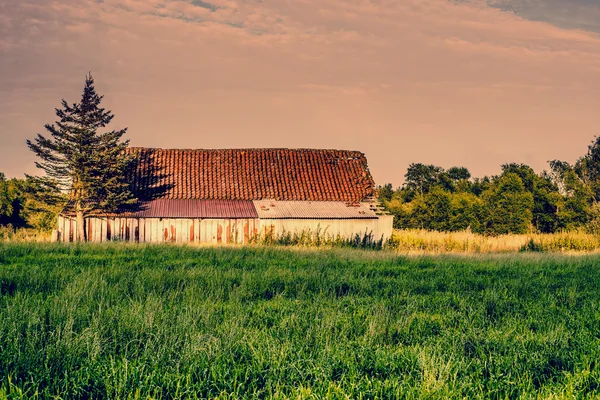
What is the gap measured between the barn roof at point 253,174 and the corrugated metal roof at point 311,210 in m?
0.63

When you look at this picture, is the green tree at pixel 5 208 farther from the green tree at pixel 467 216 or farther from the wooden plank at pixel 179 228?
the green tree at pixel 467 216

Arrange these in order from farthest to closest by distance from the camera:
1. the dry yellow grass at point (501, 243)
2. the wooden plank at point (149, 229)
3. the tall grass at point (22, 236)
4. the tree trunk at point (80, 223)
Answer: the wooden plank at point (149, 229)
the tree trunk at point (80, 223)
the dry yellow grass at point (501, 243)
the tall grass at point (22, 236)

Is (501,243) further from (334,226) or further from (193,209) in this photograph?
(193,209)

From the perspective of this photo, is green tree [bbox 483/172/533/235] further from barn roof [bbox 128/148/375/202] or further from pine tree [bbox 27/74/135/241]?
pine tree [bbox 27/74/135/241]

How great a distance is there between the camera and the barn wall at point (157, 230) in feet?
98.8

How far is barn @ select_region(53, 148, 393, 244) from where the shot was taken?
1192 inches

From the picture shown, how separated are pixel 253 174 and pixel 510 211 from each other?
2781 cm

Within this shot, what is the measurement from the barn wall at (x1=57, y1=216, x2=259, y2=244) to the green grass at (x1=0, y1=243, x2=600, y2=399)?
60.9ft

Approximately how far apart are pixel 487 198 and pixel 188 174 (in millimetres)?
33127

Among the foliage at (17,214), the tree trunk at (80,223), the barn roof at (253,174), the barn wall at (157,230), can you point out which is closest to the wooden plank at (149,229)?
the barn wall at (157,230)

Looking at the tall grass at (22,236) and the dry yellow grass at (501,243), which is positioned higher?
the tall grass at (22,236)

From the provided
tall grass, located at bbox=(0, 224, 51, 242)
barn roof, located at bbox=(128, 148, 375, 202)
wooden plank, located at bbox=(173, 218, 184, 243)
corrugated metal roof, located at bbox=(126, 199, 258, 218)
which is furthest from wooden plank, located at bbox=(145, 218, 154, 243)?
tall grass, located at bbox=(0, 224, 51, 242)

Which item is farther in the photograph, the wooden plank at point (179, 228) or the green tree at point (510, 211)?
the green tree at point (510, 211)

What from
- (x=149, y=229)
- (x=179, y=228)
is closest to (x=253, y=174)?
(x=179, y=228)
